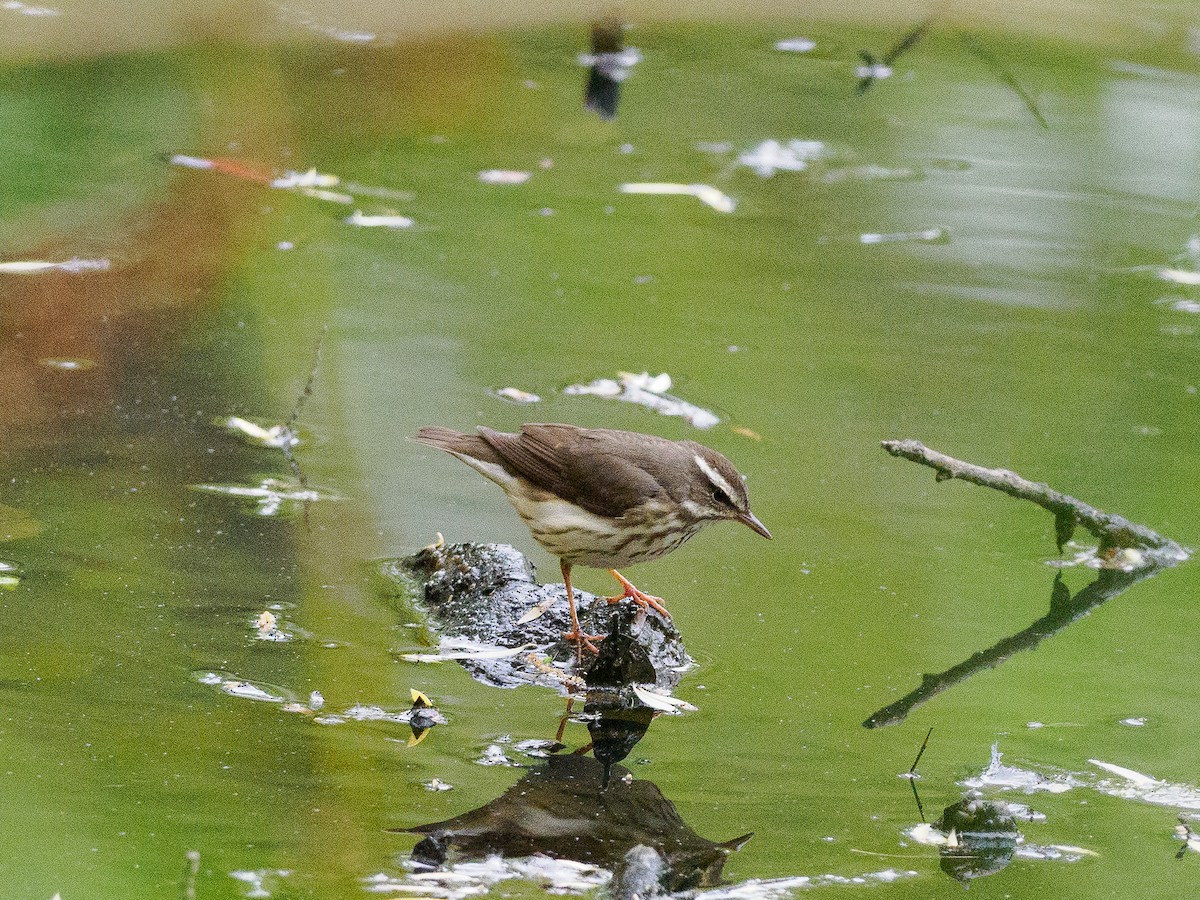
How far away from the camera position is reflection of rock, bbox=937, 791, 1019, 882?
370 centimetres

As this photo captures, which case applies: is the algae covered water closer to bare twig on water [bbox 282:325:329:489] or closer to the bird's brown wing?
bare twig on water [bbox 282:325:329:489]

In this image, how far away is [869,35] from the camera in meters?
11.6

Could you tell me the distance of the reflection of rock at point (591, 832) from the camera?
3498 millimetres

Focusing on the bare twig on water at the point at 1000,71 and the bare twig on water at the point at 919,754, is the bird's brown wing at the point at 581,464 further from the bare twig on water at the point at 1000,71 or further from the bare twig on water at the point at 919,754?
the bare twig on water at the point at 1000,71

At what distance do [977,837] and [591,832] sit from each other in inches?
34.9

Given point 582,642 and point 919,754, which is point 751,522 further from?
point 919,754

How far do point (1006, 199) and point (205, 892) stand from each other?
680cm

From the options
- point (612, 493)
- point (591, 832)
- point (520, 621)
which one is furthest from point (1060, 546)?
point (591, 832)

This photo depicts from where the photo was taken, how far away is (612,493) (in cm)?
471

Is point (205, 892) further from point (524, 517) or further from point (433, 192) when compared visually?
point (433, 192)

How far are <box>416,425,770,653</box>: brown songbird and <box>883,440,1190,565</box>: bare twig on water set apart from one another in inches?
23.2

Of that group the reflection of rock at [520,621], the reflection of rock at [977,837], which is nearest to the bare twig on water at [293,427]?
the reflection of rock at [520,621]

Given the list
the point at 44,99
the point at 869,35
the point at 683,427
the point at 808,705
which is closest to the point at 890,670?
the point at 808,705

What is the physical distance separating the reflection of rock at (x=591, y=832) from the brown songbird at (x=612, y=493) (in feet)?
2.49
